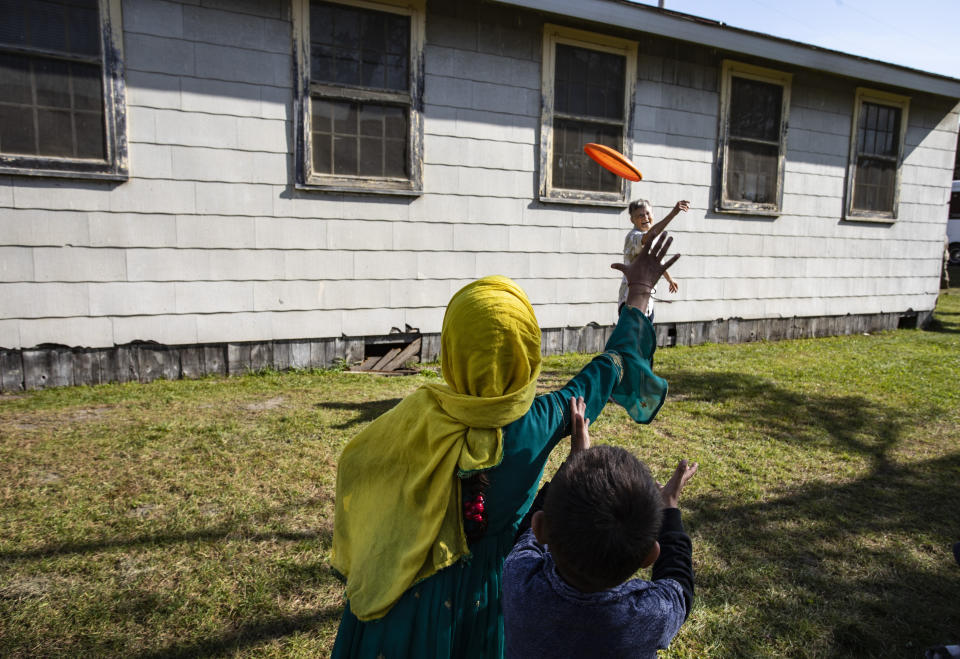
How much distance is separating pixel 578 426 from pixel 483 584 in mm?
487

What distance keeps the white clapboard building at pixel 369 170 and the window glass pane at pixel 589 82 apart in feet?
0.09

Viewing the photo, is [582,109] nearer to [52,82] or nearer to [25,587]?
[52,82]

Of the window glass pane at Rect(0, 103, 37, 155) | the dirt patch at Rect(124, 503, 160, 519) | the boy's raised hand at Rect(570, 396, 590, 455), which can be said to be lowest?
the dirt patch at Rect(124, 503, 160, 519)

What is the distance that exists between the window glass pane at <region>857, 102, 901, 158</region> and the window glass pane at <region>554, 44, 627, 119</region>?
469 cm

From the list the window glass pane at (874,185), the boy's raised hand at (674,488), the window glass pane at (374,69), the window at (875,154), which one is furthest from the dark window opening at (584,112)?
the boy's raised hand at (674,488)

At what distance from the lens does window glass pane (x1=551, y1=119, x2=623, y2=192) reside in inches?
290

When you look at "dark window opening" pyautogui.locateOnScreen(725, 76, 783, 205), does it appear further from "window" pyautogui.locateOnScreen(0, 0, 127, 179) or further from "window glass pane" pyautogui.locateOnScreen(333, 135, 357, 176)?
"window" pyautogui.locateOnScreen(0, 0, 127, 179)

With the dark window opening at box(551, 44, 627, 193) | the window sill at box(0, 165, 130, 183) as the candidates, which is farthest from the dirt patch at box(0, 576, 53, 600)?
the dark window opening at box(551, 44, 627, 193)

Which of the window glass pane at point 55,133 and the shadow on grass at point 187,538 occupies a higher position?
the window glass pane at point 55,133

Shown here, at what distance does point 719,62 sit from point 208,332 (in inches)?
287

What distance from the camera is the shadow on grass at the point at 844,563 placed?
2.46 meters

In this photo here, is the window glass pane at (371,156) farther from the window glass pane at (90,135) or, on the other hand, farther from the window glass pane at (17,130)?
the window glass pane at (17,130)

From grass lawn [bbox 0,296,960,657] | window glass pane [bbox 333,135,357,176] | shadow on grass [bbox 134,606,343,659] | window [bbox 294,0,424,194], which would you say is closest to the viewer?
shadow on grass [bbox 134,606,343,659]

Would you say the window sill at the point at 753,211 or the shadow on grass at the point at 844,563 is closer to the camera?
the shadow on grass at the point at 844,563
